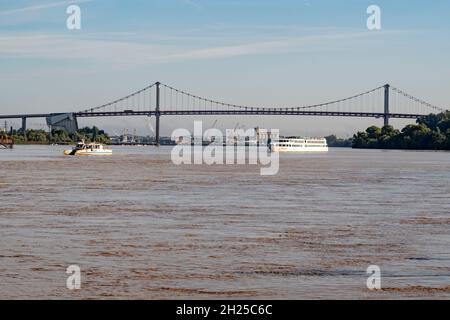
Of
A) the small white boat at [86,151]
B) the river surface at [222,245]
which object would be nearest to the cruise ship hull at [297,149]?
the small white boat at [86,151]

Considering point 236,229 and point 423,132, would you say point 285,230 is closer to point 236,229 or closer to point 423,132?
point 236,229

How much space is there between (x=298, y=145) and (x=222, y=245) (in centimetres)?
13826

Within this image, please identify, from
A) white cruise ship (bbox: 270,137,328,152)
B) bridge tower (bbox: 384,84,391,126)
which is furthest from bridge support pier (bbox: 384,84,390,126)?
white cruise ship (bbox: 270,137,328,152)

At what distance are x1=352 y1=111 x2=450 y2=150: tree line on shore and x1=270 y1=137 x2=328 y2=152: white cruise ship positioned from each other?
13260mm

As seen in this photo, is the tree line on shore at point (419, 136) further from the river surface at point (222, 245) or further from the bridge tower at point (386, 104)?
the river surface at point (222, 245)

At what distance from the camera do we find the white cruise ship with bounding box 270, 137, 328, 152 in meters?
146

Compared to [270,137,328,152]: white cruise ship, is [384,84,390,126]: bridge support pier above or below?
above

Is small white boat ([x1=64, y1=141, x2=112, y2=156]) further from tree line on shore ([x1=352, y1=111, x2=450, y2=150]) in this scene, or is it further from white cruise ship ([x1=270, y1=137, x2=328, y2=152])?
tree line on shore ([x1=352, y1=111, x2=450, y2=150])

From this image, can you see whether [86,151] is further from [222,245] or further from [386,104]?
[386,104]

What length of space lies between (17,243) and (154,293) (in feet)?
16.5

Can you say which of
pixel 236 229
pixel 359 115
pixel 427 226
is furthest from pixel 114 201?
pixel 359 115

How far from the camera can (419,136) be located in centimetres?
15188

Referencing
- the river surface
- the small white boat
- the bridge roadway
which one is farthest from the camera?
the bridge roadway

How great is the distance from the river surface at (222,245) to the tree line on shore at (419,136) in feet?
401
